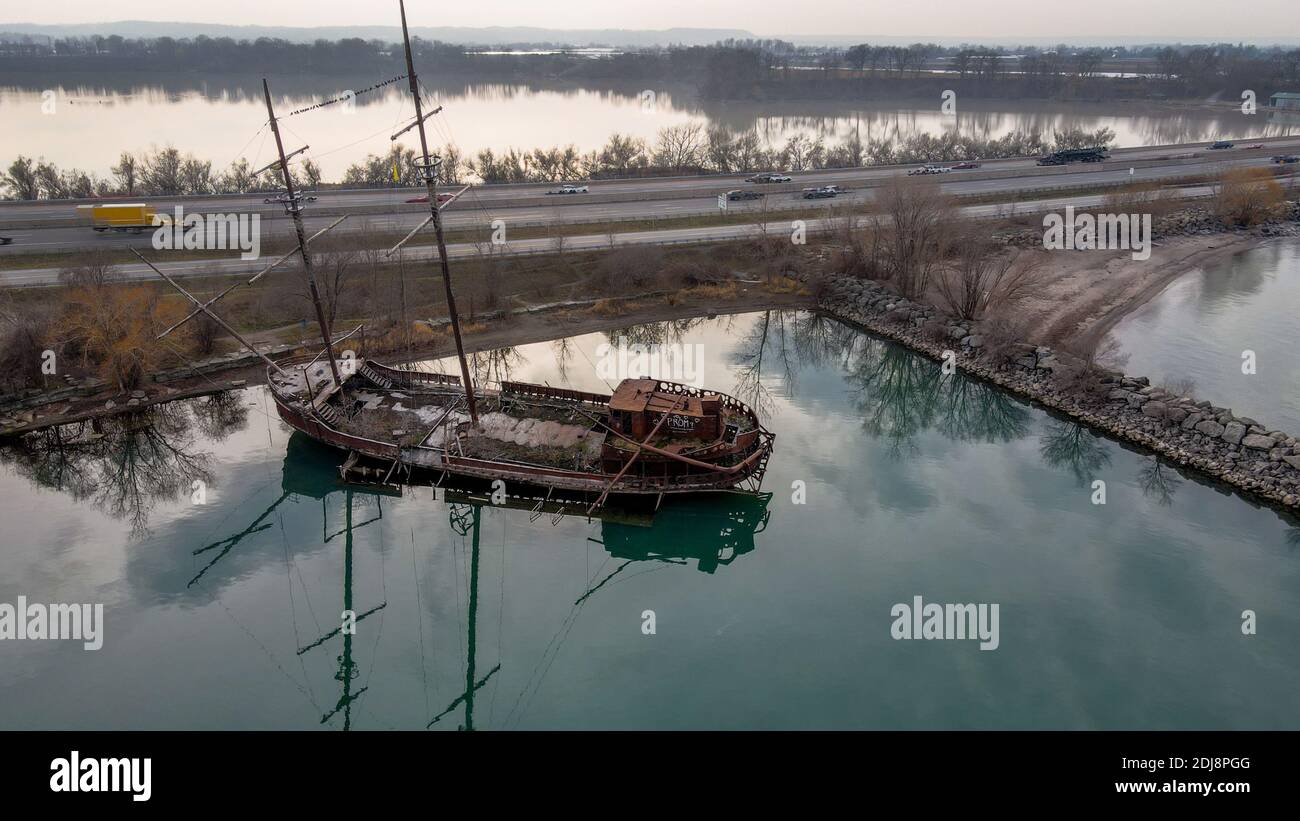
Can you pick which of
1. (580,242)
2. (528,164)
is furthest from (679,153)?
(580,242)

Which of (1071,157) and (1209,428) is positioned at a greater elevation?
(1071,157)

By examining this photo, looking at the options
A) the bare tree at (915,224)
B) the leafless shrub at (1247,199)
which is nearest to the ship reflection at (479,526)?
the bare tree at (915,224)

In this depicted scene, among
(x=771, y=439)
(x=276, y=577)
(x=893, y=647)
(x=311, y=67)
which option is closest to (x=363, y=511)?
(x=276, y=577)

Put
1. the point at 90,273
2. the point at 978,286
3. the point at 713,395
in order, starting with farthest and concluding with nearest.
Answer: the point at 978,286 < the point at 90,273 < the point at 713,395

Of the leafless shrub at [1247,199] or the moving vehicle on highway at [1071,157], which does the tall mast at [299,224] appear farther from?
the moving vehicle on highway at [1071,157]

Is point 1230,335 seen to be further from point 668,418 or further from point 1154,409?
point 668,418
